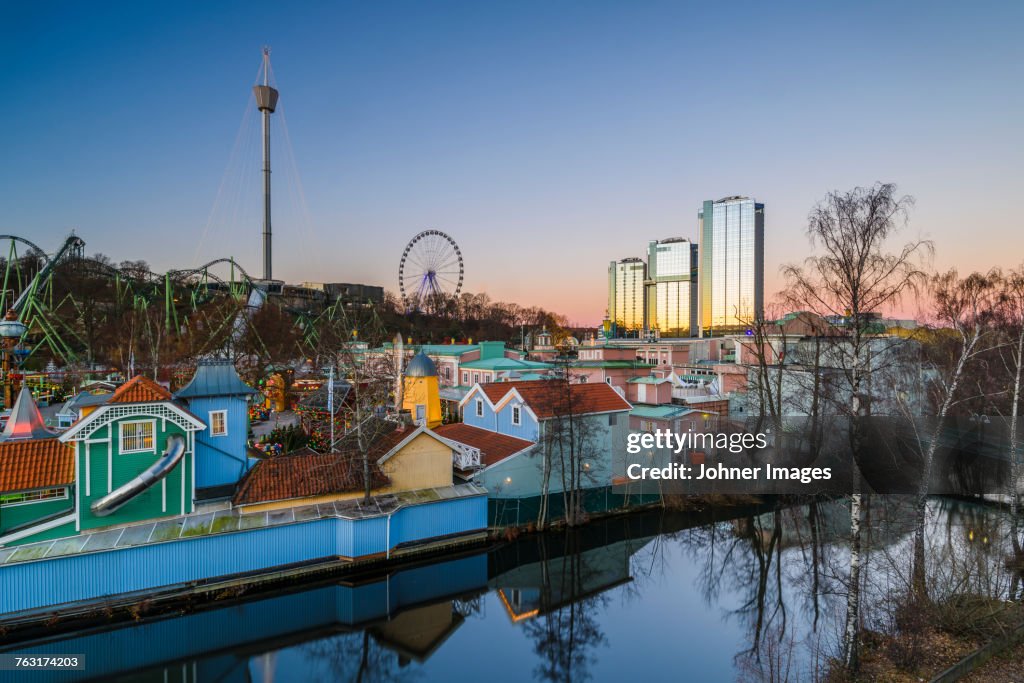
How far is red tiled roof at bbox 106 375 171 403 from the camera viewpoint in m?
13.7

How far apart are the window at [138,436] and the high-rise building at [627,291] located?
12518cm

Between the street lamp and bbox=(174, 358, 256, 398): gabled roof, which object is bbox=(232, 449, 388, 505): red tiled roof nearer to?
bbox=(174, 358, 256, 398): gabled roof

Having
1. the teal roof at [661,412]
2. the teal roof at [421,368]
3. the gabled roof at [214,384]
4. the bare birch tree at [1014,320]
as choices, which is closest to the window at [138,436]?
the gabled roof at [214,384]

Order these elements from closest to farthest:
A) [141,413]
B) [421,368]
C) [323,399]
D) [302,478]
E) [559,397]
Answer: [141,413]
[302,478]
[559,397]
[421,368]
[323,399]

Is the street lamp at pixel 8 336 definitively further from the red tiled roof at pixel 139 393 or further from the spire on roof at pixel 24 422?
the red tiled roof at pixel 139 393

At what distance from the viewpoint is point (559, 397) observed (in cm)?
1989

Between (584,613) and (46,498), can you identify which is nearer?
(46,498)

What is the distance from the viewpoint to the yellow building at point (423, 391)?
90.0ft

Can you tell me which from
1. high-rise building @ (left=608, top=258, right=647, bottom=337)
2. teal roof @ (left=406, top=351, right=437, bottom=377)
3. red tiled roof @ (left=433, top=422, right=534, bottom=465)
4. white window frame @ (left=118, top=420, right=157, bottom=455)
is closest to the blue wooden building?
white window frame @ (left=118, top=420, right=157, bottom=455)

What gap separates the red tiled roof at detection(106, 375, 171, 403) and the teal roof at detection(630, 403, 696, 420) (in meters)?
19.3

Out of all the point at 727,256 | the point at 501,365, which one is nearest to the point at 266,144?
the point at 501,365

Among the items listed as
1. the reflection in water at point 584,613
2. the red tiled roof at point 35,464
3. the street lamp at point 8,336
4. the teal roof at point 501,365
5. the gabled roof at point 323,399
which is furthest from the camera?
the teal roof at point 501,365

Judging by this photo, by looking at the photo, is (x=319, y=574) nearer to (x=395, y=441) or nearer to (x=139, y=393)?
(x=395, y=441)

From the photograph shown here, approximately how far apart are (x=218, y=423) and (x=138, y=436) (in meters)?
2.48
